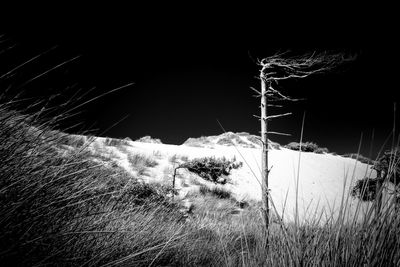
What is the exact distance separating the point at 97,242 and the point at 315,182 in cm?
2108

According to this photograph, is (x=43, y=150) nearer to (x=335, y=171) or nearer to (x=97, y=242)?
(x=97, y=242)

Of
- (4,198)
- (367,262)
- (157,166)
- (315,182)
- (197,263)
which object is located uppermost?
(4,198)

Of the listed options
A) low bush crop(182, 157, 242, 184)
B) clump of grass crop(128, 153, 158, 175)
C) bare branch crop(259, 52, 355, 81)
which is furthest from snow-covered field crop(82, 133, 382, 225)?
bare branch crop(259, 52, 355, 81)

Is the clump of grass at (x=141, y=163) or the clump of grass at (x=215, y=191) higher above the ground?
the clump of grass at (x=141, y=163)

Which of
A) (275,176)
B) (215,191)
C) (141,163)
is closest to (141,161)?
(141,163)

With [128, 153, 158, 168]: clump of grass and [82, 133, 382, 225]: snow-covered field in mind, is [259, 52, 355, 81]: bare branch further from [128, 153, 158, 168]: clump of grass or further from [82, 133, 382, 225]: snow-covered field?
[128, 153, 158, 168]: clump of grass

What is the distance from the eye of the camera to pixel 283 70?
6.66m

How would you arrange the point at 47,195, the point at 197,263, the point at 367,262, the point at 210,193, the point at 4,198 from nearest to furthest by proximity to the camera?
the point at 367,262 < the point at 4,198 < the point at 47,195 < the point at 197,263 < the point at 210,193

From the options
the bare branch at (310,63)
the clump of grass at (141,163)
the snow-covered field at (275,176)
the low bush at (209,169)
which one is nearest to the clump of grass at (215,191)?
the snow-covered field at (275,176)

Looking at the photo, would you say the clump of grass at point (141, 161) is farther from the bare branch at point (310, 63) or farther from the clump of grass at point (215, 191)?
the bare branch at point (310, 63)

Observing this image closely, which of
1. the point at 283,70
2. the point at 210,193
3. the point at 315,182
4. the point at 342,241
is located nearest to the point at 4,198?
the point at 342,241

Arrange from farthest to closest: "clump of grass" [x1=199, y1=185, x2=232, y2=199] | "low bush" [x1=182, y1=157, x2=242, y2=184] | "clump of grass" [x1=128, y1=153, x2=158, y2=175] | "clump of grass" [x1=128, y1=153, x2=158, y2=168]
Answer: "low bush" [x1=182, y1=157, x2=242, y2=184], "clump of grass" [x1=128, y1=153, x2=158, y2=168], "clump of grass" [x1=199, y1=185, x2=232, y2=199], "clump of grass" [x1=128, y1=153, x2=158, y2=175]

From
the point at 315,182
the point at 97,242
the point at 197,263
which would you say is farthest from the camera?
the point at 315,182

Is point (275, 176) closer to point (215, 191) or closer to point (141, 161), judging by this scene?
point (215, 191)
